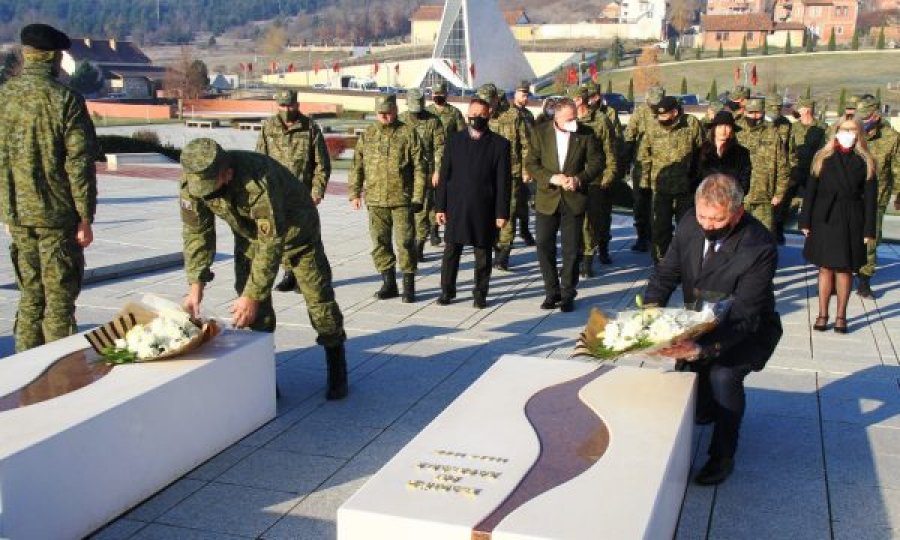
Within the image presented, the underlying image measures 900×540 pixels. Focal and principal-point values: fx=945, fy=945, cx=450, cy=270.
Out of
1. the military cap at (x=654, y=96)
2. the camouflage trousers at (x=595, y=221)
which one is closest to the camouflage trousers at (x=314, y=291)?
the camouflage trousers at (x=595, y=221)

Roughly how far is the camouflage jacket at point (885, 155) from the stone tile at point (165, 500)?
743 centimetres

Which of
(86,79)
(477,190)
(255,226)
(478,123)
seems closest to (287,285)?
(477,190)

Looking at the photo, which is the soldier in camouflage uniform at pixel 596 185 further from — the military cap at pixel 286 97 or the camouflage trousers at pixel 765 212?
the military cap at pixel 286 97

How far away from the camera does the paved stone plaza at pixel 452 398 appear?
4.17 m

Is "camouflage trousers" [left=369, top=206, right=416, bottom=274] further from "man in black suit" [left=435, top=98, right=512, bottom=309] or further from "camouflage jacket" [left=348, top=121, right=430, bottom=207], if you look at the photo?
"man in black suit" [left=435, top=98, right=512, bottom=309]

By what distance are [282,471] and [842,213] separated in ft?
16.5

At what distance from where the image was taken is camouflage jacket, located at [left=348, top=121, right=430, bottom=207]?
8.08 meters

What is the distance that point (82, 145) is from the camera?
546 cm

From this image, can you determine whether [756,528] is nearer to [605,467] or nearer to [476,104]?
[605,467]

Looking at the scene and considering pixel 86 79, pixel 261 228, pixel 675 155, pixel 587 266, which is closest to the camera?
pixel 261 228

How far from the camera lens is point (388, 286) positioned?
8.41 meters

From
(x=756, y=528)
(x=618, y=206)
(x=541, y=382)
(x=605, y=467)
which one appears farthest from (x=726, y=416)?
(x=618, y=206)

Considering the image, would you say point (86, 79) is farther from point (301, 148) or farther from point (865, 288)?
point (865, 288)

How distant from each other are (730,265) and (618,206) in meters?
11.8
